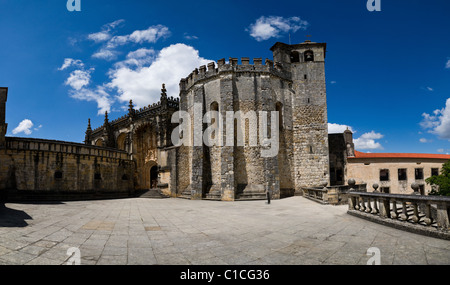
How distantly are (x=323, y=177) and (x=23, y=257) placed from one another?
64.1ft

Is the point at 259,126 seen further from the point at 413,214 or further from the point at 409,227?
the point at 409,227

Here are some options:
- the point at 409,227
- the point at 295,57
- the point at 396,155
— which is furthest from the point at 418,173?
the point at 409,227

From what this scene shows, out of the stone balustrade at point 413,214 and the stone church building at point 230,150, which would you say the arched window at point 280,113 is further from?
the stone balustrade at point 413,214

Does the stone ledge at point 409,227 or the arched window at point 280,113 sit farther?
the arched window at point 280,113

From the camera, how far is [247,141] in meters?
18.0

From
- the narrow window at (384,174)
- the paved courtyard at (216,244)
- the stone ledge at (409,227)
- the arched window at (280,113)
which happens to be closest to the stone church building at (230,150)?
the arched window at (280,113)
